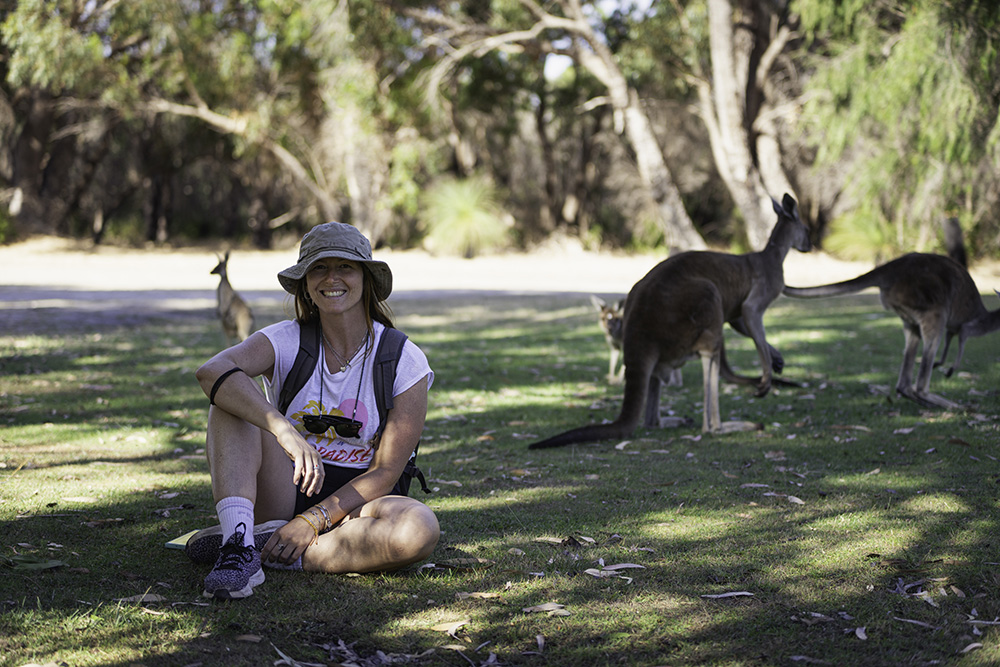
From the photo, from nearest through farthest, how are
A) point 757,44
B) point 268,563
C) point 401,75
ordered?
point 268,563 < point 757,44 < point 401,75

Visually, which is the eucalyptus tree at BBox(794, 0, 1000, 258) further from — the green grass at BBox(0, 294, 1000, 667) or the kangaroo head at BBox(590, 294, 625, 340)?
the kangaroo head at BBox(590, 294, 625, 340)

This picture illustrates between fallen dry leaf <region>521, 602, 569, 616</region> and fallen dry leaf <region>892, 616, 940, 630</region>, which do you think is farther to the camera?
fallen dry leaf <region>521, 602, 569, 616</region>

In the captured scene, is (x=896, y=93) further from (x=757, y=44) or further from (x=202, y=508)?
(x=202, y=508)

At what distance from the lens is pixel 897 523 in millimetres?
4137

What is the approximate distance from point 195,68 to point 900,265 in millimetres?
24596

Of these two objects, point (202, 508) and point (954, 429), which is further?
point (954, 429)

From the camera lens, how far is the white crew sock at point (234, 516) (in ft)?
10.5

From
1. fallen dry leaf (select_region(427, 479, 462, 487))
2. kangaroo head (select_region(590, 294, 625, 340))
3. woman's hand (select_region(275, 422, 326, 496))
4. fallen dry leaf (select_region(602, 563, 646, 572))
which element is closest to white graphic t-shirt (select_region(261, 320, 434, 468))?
woman's hand (select_region(275, 422, 326, 496))

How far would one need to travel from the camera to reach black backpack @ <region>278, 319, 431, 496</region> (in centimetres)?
348

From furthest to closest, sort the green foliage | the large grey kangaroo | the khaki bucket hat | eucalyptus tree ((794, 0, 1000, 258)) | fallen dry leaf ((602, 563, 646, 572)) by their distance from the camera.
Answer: the green foliage, eucalyptus tree ((794, 0, 1000, 258)), the large grey kangaroo, fallen dry leaf ((602, 563, 646, 572)), the khaki bucket hat

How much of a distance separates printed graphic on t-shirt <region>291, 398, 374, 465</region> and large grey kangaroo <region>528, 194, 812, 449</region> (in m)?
2.30

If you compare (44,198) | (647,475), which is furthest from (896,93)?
(44,198)

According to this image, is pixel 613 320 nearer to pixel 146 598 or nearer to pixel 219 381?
pixel 219 381

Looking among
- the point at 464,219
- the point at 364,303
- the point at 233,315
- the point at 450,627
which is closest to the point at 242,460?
the point at 364,303
